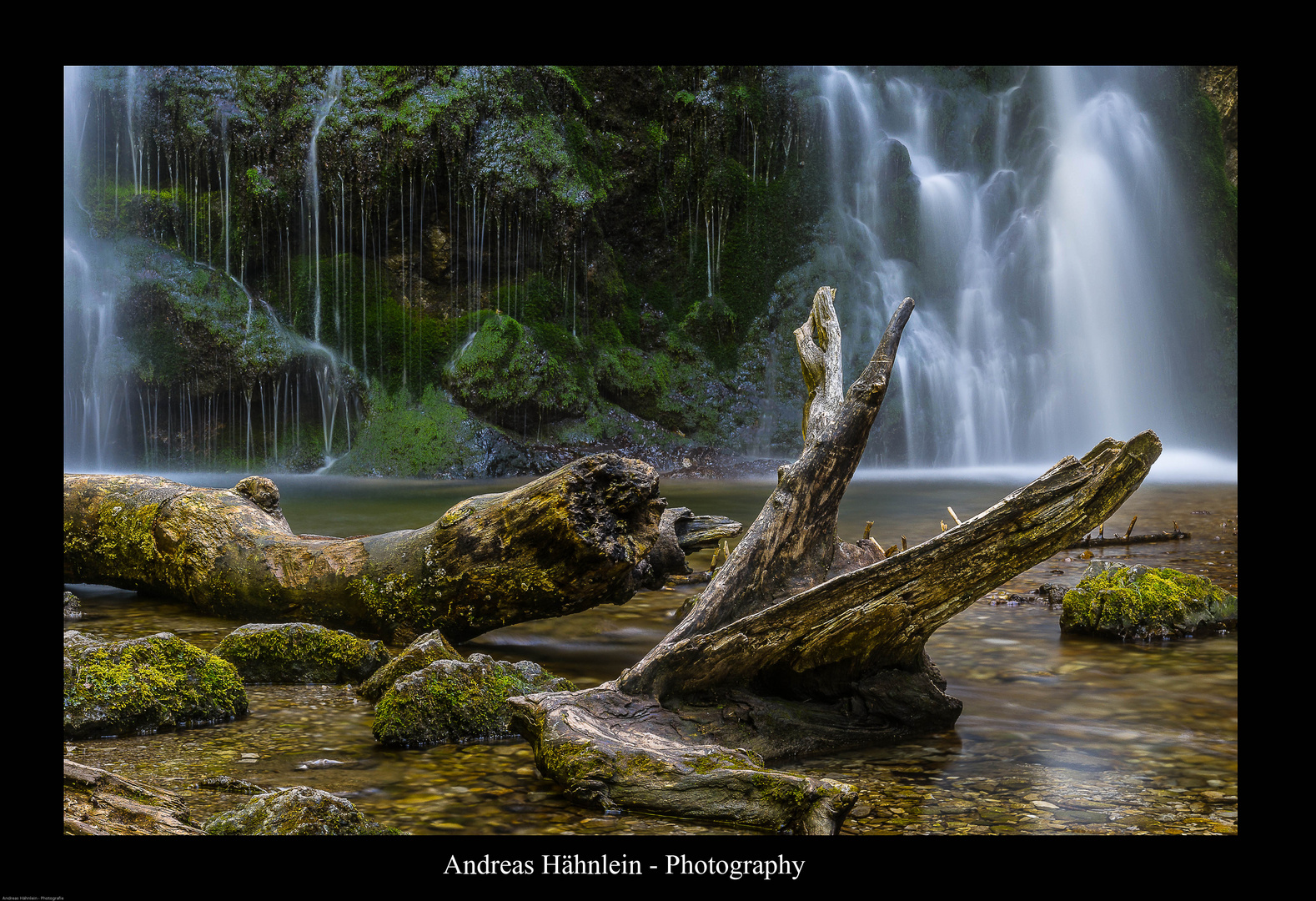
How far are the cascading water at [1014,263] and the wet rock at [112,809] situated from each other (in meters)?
18.8

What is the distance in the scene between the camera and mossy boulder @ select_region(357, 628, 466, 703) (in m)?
4.35

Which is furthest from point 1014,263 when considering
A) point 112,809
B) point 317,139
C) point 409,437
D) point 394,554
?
point 112,809

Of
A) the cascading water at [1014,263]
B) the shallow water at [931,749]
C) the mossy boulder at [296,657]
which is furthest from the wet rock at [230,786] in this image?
the cascading water at [1014,263]

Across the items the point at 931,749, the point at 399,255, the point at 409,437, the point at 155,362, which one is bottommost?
the point at 931,749

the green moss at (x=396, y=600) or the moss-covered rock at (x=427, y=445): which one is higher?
the moss-covered rock at (x=427, y=445)

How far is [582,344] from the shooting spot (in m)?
20.0

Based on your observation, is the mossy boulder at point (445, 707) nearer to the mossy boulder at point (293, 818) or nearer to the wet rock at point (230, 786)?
the wet rock at point (230, 786)

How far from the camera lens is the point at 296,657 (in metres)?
4.72

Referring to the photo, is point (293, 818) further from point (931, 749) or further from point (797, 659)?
point (931, 749)

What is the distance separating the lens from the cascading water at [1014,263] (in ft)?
68.6

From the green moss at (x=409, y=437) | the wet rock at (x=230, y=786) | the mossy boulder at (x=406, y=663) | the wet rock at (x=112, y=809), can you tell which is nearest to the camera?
the wet rock at (x=112, y=809)

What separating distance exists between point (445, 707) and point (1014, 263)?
68.9ft

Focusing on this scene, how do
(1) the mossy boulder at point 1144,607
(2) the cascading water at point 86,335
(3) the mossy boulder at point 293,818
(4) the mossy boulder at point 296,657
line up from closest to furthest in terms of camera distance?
(3) the mossy boulder at point 293,818 < (4) the mossy boulder at point 296,657 < (1) the mossy boulder at point 1144,607 < (2) the cascading water at point 86,335

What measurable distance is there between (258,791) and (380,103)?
1754cm
